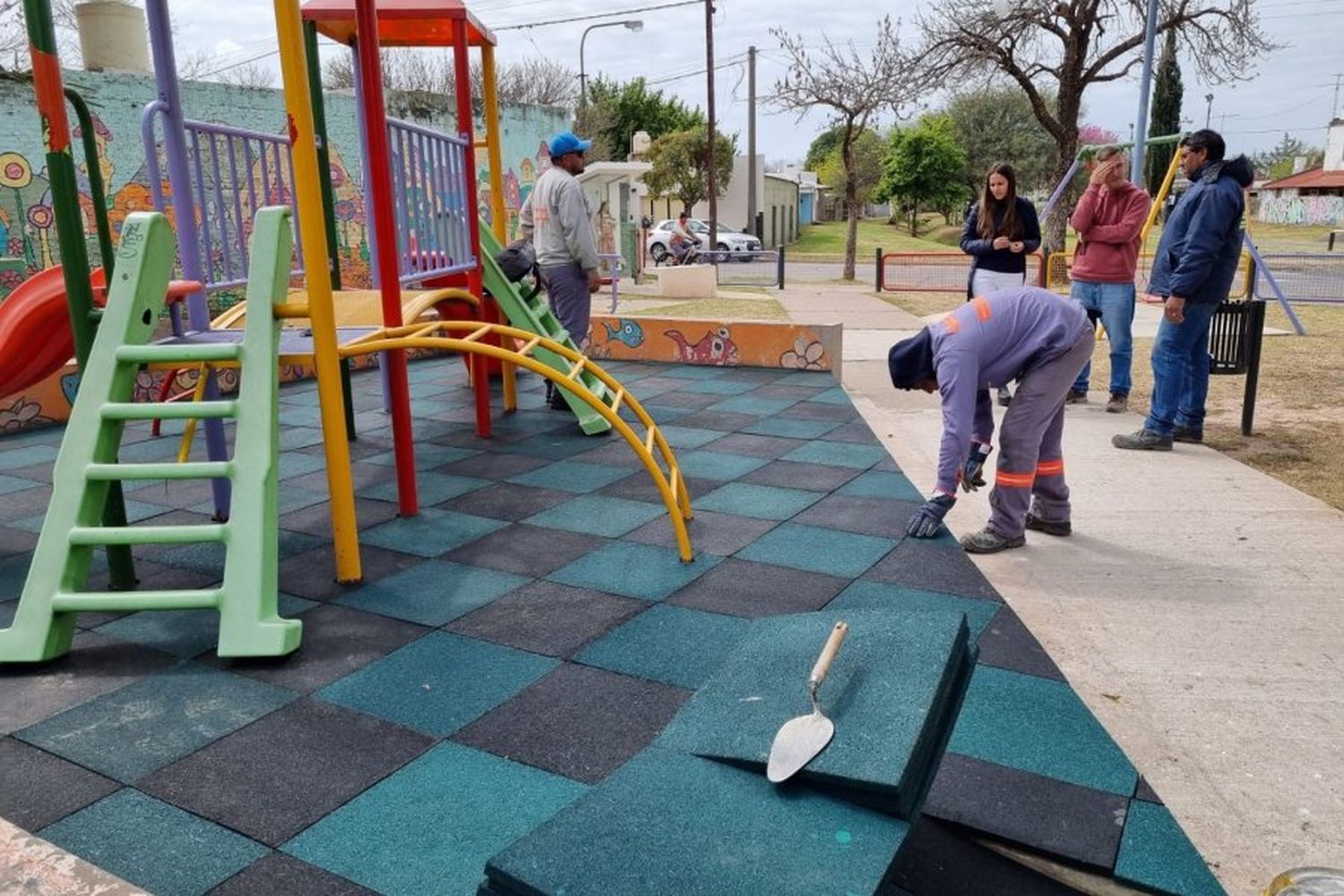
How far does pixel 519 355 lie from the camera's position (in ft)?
12.0

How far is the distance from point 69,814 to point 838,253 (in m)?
33.1

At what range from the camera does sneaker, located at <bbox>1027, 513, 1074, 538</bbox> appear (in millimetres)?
3957

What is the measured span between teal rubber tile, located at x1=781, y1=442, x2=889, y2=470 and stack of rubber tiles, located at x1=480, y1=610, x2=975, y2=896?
11.0 feet

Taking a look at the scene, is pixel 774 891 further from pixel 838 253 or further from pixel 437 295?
pixel 838 253

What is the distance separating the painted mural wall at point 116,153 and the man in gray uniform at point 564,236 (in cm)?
345

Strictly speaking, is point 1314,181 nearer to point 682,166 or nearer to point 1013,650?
point 682,166

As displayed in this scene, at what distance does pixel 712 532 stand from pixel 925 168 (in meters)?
41.0

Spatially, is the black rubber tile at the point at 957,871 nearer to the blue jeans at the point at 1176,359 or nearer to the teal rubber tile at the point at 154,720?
the teal rubber tile at the point at 154,720

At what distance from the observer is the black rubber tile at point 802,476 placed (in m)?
4.68

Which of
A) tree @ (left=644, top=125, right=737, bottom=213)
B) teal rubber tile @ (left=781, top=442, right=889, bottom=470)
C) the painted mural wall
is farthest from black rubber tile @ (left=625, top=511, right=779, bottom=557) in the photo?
tree @ (left=644, top=125, right=737, bottom=213)

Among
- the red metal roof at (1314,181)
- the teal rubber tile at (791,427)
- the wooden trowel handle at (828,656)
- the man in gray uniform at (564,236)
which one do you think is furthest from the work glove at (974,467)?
the red metal roof at (1314,181)

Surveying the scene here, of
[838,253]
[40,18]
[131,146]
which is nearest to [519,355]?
[40,18]

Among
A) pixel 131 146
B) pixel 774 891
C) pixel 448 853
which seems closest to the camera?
pixel 774 891

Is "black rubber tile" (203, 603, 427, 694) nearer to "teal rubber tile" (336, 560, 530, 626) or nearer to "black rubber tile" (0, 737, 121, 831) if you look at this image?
"teal rubber tile" (336, 560, 530, 626)
